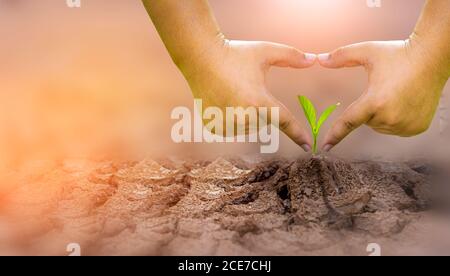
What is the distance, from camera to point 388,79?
3.59 ft

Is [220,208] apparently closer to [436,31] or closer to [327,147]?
[327,147]

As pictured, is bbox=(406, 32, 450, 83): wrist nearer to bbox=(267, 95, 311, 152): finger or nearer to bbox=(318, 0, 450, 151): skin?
bbox=(318, 0, 450, 151): skin

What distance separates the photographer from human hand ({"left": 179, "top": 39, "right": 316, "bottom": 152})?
1.08 m

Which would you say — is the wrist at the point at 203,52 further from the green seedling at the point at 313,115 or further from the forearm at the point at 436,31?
the forearm at the point at 436,31

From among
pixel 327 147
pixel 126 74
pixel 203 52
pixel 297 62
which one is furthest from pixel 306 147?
pixel 126 74

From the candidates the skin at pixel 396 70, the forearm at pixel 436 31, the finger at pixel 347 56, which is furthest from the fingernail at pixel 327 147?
the forearm at pixel 436 31

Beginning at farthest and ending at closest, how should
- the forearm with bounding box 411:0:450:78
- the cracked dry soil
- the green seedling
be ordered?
the green seedling < the forearm with bounding box 411:0:450:78 < the cracked dry soil

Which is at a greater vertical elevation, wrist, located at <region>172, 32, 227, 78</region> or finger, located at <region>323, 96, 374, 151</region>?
wrist, located at <region>172, 32, 227, 78</region>

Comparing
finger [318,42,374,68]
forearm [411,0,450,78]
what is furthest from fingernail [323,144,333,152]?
forearm [411,0,450,78]

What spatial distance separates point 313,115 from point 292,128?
0.35 ft

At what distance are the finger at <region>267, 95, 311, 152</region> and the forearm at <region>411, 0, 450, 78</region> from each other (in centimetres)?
37

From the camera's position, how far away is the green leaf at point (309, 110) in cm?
116

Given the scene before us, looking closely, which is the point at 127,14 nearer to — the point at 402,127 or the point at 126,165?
the point at 126,165
